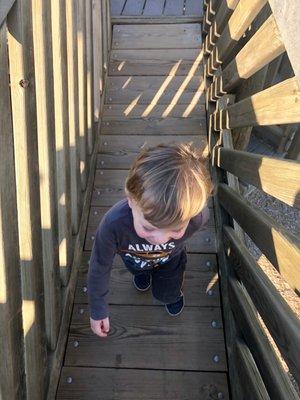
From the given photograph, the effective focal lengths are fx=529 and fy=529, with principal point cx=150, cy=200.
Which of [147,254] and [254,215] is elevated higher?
[254,215]

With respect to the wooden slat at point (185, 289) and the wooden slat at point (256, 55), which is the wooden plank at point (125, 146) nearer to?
the wooden slat at point (256, 55)

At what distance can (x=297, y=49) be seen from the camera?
1.46 meters

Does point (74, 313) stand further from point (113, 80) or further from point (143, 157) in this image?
point (113, 80)

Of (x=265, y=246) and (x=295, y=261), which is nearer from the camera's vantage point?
(x=295, y=261)

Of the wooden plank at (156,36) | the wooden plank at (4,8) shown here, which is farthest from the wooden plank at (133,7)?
the wooden plank at (4,8)

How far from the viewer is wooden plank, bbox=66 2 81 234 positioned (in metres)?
2.02

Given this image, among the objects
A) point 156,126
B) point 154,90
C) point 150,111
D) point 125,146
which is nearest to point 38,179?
point 125,146

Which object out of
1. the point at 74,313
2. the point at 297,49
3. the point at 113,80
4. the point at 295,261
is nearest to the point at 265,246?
the point at 295,261

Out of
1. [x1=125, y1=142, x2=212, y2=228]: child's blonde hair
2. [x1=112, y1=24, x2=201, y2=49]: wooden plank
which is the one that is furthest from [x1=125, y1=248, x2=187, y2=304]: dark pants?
[x1=112, y1=24, x2=201, y2=49]: wooden plank

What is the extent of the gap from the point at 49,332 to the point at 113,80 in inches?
85.3

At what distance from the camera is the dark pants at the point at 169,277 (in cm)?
226

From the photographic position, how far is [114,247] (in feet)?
6.21

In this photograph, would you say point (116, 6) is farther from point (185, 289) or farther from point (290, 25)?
point (290, 25)

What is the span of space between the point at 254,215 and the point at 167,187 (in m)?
0.35
